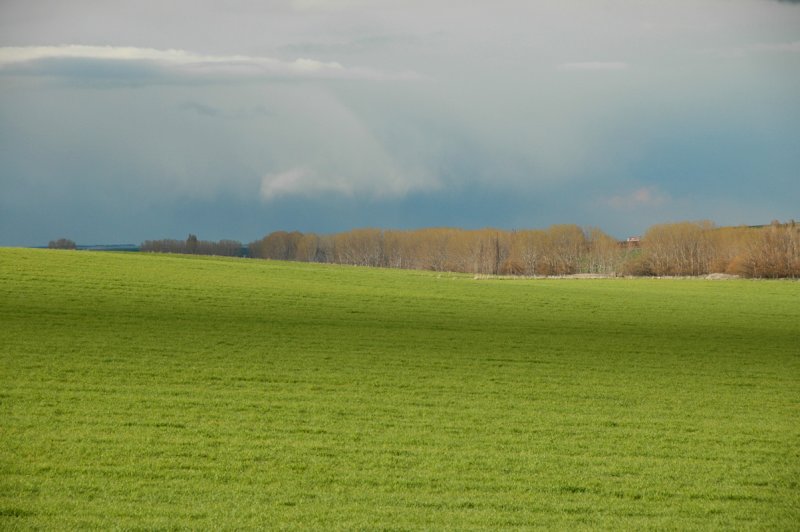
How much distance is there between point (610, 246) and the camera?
119 meters

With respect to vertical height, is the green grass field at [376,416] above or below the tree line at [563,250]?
below

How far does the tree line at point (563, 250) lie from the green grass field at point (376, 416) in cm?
6101

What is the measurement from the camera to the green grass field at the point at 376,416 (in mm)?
11406

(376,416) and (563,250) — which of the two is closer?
(376,416)

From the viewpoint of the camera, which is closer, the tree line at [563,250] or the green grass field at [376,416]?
the green grass field at [376,416]

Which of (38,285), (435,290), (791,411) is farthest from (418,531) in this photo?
(435,290)

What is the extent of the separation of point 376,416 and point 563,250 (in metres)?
110

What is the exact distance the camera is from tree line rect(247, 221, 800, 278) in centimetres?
9094

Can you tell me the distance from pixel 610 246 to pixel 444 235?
26.9m

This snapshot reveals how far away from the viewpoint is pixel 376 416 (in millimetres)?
16688

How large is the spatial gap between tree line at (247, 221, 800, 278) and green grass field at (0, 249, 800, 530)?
61.0 meters

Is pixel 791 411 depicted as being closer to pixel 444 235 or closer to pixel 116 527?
pixel 116 527

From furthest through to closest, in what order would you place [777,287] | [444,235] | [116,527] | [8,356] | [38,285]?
[444,235] → [777,287] → [38,285] → [8,356] → [116,527]

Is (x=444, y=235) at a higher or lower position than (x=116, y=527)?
higher
